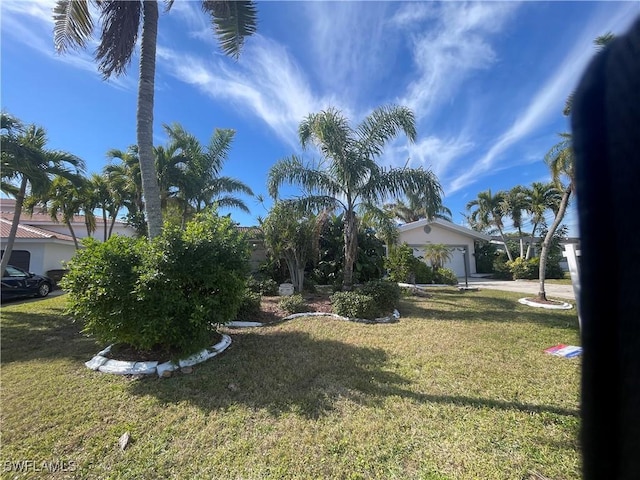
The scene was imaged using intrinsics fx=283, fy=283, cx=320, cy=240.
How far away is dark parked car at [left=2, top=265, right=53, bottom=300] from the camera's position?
38.6ft

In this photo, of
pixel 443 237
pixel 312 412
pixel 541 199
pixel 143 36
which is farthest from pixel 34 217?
pixel 541 199

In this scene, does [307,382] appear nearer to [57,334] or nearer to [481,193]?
[57,334]

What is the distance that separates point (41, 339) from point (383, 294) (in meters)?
8.30

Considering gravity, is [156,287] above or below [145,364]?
above

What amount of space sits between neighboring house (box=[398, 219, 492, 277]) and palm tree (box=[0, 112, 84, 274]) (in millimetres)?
17928

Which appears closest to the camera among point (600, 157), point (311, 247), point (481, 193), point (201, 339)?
point (600, 157)

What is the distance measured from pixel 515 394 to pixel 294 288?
8596mm

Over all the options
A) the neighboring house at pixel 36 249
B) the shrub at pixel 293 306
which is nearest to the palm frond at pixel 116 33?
the shrub at pixel 293 306

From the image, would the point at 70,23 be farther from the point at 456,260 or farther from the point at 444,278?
the point at 456,260

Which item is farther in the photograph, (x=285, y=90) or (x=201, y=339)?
(x=285, y=90)

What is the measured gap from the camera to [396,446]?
8.82 feet

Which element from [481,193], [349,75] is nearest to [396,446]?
[349,75]

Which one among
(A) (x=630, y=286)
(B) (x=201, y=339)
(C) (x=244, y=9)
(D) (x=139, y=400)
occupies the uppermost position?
(C) (x=244, y=9)

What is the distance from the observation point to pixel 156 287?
4.53 metres
